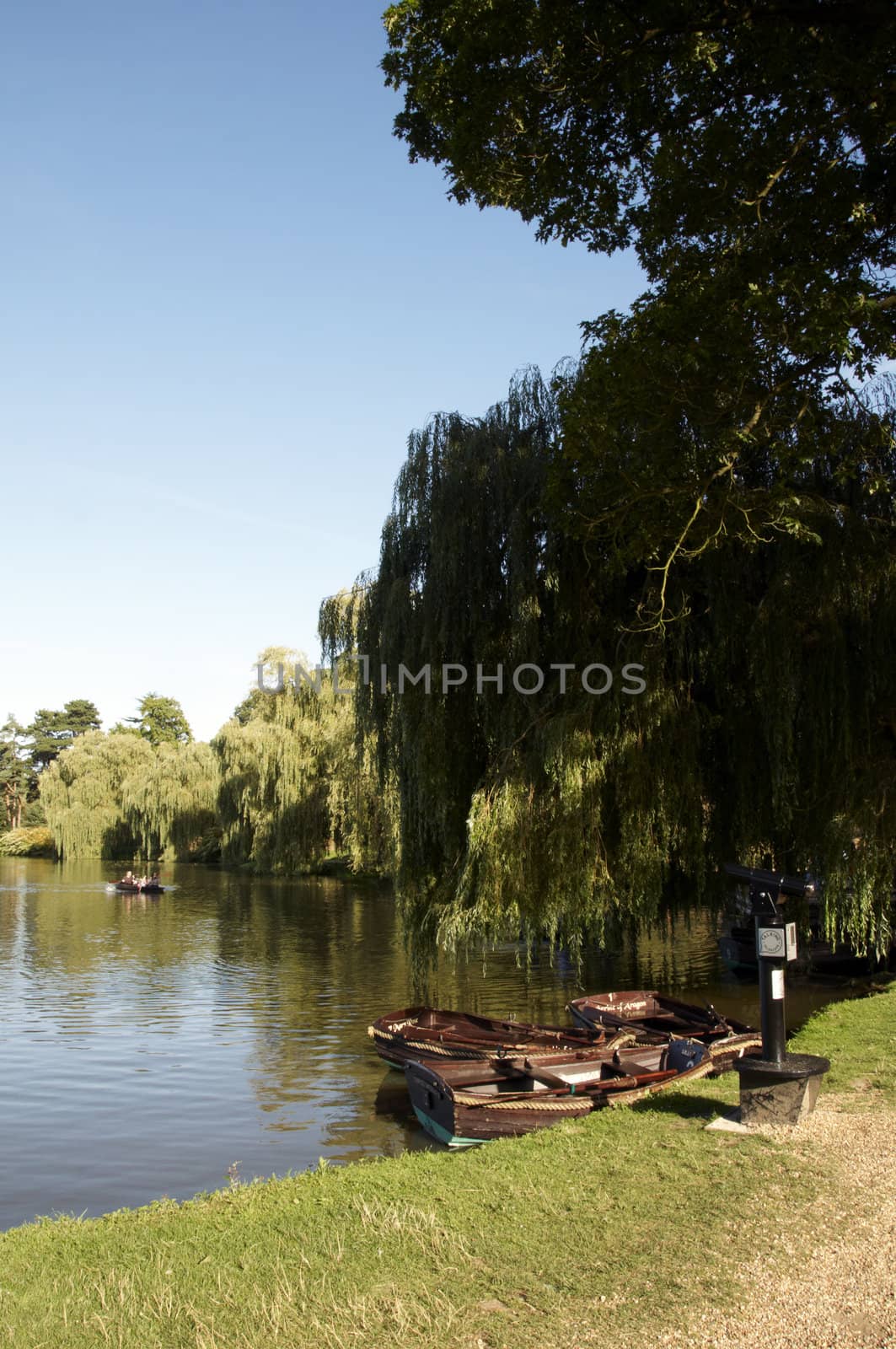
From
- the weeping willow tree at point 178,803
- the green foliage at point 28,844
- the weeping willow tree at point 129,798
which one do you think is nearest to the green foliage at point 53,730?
the green foliage at point 28,844

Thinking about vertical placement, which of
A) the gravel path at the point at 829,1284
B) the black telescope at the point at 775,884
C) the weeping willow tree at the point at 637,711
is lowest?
the gravel path at the point at 829,1284

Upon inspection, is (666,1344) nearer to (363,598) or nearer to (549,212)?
(549,212)

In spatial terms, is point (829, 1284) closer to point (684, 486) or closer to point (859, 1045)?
point (859, 1045)

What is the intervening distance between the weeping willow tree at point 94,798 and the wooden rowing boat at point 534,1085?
4515 centimetres

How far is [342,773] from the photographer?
3397cm

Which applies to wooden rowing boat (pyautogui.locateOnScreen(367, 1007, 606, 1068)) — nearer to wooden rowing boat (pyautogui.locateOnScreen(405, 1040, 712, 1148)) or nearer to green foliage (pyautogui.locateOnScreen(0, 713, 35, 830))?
wooden rowing boat (pyautogui.locateOnScreen(405, 1040, 712, 1148))

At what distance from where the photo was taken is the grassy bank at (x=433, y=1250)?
159 inches

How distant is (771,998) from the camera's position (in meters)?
6.87

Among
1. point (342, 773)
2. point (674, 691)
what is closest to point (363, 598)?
point (674, 691)

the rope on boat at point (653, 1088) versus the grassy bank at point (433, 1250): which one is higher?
the grassy bank at point (433, 1250)

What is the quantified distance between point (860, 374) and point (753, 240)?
1.40 m

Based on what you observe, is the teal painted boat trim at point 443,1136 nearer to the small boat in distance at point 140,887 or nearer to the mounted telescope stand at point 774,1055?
the mounted telescope stand at point 774,1055

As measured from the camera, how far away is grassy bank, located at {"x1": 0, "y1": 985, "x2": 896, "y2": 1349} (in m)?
4.05

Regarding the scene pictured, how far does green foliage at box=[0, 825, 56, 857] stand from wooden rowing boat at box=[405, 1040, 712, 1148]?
58600mm
